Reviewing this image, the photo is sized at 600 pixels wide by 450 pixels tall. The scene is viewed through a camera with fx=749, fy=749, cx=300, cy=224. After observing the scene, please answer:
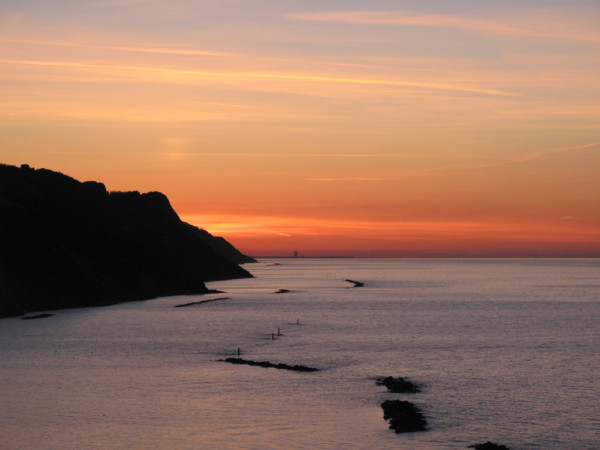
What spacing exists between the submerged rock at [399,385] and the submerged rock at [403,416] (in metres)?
4.20

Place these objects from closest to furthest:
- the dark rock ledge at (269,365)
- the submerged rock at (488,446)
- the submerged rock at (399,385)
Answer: the submerged rock at (488,446)
the submerged rock at (399,385)
the dark rock ledge at (269,365)

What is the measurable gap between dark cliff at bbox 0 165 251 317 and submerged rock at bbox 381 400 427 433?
6632 centimetres

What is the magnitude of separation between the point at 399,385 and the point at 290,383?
22.0 feet

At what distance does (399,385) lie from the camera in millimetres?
44469

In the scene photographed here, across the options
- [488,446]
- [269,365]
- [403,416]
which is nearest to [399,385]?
[403,416]

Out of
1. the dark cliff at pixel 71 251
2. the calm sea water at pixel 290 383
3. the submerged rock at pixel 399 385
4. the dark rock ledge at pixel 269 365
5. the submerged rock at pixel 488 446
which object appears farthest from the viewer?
the dark cliff at pixel 71 251

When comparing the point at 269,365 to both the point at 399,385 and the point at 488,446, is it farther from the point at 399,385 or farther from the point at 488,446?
the point at 488,446

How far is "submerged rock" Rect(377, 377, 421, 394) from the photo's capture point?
4328 cm

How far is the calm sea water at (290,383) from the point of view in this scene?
110 feet

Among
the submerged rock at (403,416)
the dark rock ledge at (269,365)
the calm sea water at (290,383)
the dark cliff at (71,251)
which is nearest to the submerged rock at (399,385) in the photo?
the calm sea water at (290,383)

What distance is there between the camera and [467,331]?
81.9 m

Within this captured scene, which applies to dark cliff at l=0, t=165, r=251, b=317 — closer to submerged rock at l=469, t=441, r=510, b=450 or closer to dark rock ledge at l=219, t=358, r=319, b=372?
dark rock ledge at l=219, t=358, r=319, b=372

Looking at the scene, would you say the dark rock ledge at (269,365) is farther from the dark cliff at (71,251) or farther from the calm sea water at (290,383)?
→ the dark cliff at (71,251)

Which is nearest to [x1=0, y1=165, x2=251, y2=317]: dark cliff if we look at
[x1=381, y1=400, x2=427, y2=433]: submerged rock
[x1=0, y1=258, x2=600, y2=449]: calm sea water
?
[x1=0, y1=258, x2=600, y2=449]: calm sea water
